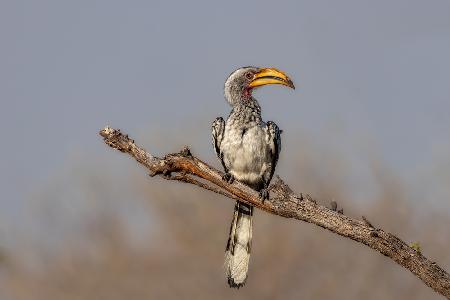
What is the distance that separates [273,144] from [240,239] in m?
1.10

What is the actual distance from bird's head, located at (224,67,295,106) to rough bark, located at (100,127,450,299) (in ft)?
5.98

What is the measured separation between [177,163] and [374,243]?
1861mm

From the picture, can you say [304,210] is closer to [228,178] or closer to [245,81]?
[228,178]

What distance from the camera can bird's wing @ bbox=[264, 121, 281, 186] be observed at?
9.43 meters

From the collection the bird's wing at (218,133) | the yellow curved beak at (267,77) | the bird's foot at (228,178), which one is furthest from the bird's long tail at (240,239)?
the yellow curved beak at (267,77)

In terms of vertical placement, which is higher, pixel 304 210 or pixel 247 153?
pixel 247 153

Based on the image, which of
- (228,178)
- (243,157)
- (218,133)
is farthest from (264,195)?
(218,133)

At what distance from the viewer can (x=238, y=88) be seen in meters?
10.1

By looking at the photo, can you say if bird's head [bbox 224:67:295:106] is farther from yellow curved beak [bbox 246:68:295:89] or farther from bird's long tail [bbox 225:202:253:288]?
bird's long tail [bbox 225:202:253:288]

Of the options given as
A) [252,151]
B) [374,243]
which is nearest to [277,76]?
[252,151]

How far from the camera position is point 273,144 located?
9.43 meters

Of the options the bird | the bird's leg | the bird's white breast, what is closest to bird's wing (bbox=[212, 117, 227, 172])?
the bird

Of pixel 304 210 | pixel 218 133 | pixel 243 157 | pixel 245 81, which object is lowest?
pixel 304 210

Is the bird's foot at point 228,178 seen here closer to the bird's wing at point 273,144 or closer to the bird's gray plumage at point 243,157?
the bird's gray plumage at point 243,157
